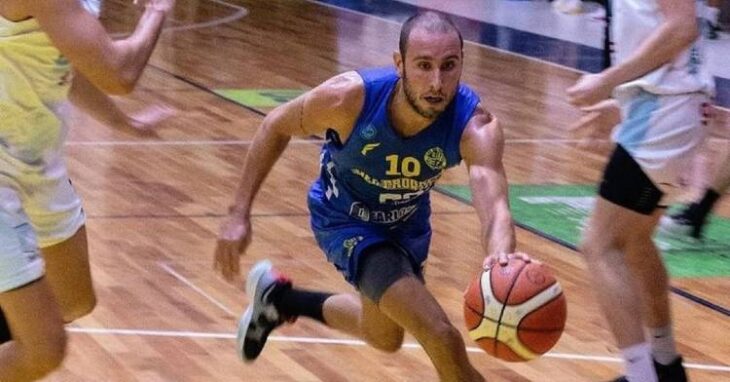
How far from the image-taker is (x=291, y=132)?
464 cm

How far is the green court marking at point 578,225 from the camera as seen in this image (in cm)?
686

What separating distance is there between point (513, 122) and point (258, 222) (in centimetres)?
322

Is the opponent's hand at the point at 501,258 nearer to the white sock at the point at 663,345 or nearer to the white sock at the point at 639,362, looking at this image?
the white sock at the point at 639,362

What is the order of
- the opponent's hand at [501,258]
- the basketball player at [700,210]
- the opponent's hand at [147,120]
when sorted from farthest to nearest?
the basketball player at [700,210], the opponent's hand at [147,120], the opponent's hand at [501,258]

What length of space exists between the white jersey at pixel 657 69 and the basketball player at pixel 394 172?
1.85ft

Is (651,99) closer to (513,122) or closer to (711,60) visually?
(513,122)

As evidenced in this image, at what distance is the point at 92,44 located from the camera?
12.5 feet

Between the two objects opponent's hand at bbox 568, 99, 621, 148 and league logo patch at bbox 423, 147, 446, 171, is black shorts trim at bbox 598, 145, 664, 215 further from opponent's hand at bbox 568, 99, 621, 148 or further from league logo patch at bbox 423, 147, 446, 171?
league logo patch at bbox 423, 147, 446, 171

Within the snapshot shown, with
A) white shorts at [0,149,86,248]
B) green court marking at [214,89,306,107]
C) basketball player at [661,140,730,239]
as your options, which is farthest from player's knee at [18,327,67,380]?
green court marking at [214,89,306,107]

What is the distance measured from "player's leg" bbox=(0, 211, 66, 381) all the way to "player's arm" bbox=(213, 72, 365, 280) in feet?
2.15

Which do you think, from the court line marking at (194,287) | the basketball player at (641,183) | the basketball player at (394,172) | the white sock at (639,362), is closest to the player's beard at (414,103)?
the basketball player at (394,172)

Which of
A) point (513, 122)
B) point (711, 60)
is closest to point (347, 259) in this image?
point (513, 122)

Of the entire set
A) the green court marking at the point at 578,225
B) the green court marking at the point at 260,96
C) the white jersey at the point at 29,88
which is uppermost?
the white jersey at the point at 29,88

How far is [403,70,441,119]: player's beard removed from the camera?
4.41 metres
